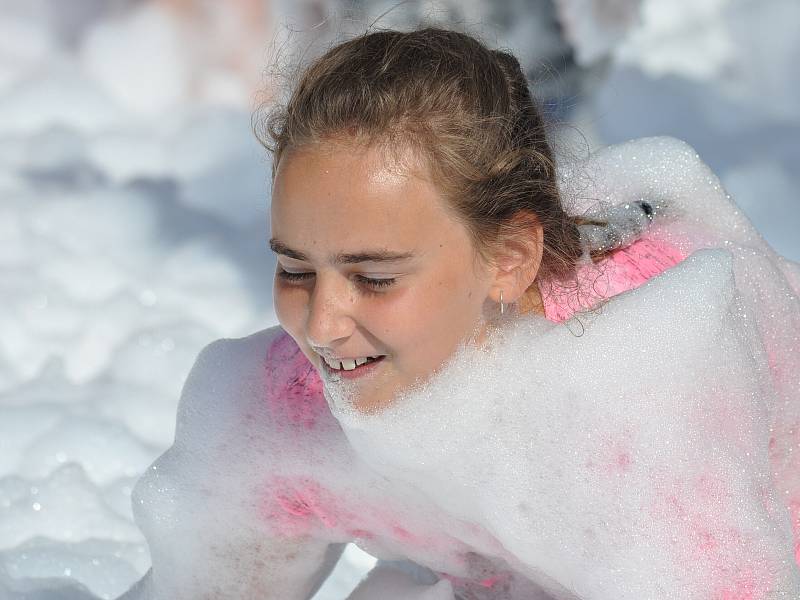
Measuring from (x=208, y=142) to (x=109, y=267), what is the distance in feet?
1.46

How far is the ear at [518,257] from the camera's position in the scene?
108 cm

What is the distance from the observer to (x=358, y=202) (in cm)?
98

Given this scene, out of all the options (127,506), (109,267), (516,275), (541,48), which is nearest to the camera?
Answer: (516,275)

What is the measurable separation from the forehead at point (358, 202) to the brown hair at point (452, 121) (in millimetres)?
16

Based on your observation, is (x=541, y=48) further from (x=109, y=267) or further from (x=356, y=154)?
(x=356, y=154)

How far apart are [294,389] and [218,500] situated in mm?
157

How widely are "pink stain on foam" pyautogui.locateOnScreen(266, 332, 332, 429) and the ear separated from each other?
10.6 inches

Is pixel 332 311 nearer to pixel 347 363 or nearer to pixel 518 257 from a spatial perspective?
pixel 347 363

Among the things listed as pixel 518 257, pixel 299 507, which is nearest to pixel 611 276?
pixel 518 257

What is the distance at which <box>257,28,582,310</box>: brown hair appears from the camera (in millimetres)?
1014

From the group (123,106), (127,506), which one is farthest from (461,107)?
(123,106)

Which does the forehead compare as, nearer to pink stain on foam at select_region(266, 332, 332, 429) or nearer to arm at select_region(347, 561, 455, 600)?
pink stain on foam at select_region(266, 332, 332, 429)

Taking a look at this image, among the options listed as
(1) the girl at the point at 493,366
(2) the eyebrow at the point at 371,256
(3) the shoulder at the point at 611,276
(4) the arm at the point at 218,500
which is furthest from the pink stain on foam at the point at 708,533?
(4) the arm at the point at 218,500

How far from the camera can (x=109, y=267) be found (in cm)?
220
